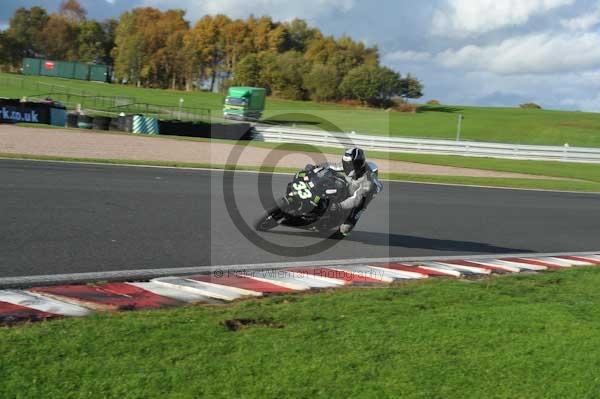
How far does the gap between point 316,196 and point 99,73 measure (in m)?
90.6

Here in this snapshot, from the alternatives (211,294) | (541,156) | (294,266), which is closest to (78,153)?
(294,266)

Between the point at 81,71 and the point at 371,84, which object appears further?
the point at 81,71

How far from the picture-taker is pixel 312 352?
4359mm

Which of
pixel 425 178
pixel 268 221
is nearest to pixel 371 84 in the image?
pixel 425 178

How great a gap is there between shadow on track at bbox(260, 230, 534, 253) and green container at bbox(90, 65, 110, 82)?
88282mm

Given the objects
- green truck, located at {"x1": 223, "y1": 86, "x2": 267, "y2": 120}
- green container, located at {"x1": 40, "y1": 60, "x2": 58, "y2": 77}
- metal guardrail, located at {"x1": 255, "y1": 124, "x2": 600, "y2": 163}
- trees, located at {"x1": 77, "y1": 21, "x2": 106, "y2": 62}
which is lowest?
metal guardrail, located at {"x1": 255, "y1": 124, "x2": 600, "y2": 163}

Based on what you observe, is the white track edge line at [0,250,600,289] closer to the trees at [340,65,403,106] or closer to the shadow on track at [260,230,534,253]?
the shadow on track at [260,230,534,253]

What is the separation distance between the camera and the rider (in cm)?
884

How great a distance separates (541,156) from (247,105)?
2477 cm

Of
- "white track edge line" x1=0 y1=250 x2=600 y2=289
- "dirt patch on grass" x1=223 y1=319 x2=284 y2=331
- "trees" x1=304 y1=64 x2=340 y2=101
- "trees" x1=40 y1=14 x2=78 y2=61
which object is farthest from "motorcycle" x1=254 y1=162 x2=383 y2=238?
"trees" x1=40 y1=14 x2=78 y2=61

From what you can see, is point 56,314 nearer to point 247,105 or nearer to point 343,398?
point 343,398

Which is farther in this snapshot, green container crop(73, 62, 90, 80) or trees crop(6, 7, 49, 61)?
trees crop(6, 7, 49, 61)

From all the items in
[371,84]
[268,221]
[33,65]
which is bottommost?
[268,221]

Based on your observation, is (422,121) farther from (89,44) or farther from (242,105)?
(89,44)
